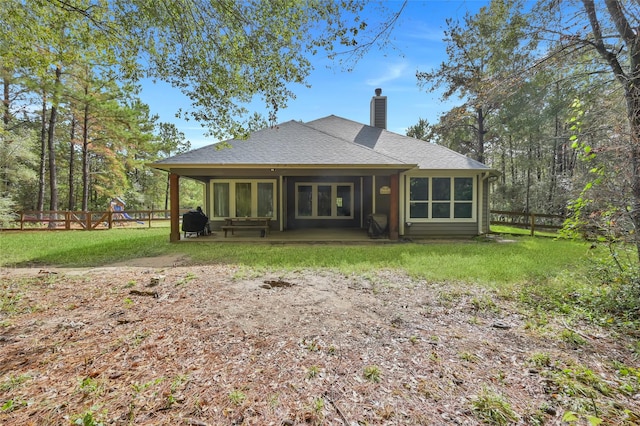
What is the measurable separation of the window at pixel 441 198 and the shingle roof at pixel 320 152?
59 cm

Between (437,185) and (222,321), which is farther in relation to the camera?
(437,185)

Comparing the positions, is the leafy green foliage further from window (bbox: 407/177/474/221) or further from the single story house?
window (bbox: 407/177/474/221)

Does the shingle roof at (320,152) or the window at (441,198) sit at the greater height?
the shingle roof at (320,152)

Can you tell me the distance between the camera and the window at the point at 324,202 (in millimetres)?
12281

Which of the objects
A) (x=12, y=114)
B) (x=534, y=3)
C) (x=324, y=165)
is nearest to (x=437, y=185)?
(x=324, y=165)

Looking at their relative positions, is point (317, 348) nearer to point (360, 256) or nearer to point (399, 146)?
point (360, 256)

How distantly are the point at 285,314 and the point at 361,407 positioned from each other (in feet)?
5.57

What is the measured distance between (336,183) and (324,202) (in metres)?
0.98

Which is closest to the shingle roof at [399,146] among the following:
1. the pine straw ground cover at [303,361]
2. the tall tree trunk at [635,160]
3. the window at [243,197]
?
the window at [243,197]

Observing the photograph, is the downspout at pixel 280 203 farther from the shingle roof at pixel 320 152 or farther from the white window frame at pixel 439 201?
the white window frame at pixel 439 201

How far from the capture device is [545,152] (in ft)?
58.5

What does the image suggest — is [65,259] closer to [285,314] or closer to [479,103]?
[285,314]

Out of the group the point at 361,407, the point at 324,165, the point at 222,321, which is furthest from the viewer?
the point at 324,165

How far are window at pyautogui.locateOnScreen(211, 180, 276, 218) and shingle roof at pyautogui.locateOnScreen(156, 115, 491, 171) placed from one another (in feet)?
5.33
